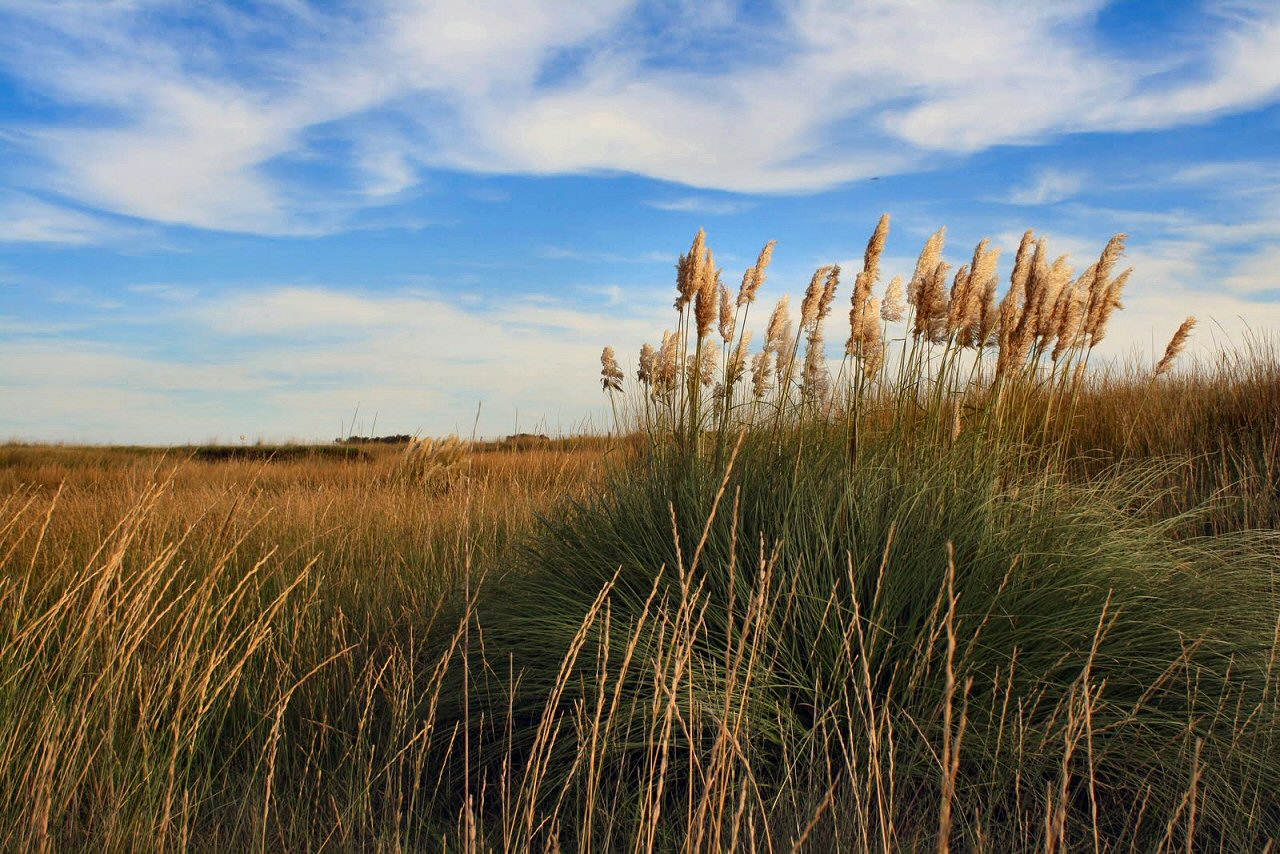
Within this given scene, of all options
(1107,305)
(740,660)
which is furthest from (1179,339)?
(740,660)

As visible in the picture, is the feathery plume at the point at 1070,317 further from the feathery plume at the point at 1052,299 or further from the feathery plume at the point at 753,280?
the feathery plume at the point at 753,280

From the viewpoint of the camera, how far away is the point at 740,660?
6.86 feet

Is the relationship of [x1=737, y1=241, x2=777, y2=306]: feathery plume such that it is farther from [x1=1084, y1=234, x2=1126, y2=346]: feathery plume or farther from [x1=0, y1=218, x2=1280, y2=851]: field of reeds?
[x1=1084, y1=234, x2=1126, y2=346]: feathery plume

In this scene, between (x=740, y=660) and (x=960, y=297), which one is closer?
(x=740, y=660)

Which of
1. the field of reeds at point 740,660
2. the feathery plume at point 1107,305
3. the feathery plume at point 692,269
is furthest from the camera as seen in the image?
the feathery plume at point 1107,305

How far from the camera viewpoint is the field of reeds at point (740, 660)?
8.07 feet

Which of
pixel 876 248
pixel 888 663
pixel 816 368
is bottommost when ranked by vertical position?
pixel 888 663

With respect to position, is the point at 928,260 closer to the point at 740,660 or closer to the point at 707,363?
the point at 707,363

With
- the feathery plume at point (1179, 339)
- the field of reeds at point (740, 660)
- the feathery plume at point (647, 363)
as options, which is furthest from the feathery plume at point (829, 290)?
the feathery plume at point (1179, 339)

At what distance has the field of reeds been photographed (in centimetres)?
246

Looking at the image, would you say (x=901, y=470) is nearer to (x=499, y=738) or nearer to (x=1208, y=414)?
(x=499, y=738)

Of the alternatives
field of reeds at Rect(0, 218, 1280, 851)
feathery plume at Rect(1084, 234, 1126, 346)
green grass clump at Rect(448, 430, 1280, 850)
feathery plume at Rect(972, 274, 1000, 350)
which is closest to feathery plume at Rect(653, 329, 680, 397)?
field of reeds at Rect(0, 218, 1280, 851)

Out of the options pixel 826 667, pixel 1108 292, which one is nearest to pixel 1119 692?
pixel 826 667

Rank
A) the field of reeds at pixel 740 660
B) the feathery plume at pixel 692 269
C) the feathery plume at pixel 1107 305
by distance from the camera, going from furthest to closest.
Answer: the feathery plume at pixel 1107 305 → the feathery plume at pixel 692 269 → the field of reeds at pixel 740 660
